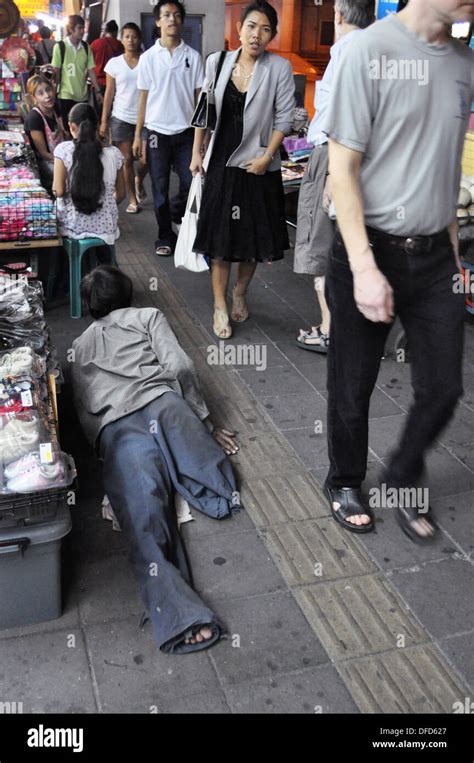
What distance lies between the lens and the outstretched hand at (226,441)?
3.75 meters

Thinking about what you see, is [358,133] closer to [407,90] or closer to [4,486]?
[407,90]

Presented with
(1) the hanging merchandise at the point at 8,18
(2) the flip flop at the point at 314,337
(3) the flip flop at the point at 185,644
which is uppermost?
(1) the hanging merchandise at the point at 8,18

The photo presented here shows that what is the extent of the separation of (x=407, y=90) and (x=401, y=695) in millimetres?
1973

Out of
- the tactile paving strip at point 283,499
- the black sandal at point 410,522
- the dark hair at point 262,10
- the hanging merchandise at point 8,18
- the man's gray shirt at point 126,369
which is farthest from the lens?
the hanging merchandise at point 8,18

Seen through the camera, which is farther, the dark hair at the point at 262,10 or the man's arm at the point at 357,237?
the dark hair at the point at 262,10

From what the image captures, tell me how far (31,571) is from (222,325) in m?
2.76

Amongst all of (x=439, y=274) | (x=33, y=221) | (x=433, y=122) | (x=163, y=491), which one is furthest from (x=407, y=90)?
(x=33, y=221)

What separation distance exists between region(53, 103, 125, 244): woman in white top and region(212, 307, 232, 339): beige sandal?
99cm

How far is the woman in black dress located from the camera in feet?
14.8

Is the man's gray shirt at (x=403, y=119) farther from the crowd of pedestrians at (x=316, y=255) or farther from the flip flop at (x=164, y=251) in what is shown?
the flip flop at (x=164, y=251)

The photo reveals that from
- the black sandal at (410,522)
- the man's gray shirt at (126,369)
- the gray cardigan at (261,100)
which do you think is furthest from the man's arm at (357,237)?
the gray cardigan at (261,100)

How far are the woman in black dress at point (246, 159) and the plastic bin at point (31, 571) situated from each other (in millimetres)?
2691

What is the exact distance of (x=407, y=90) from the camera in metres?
2.41

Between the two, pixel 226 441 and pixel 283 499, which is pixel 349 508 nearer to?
pixel 283 499
